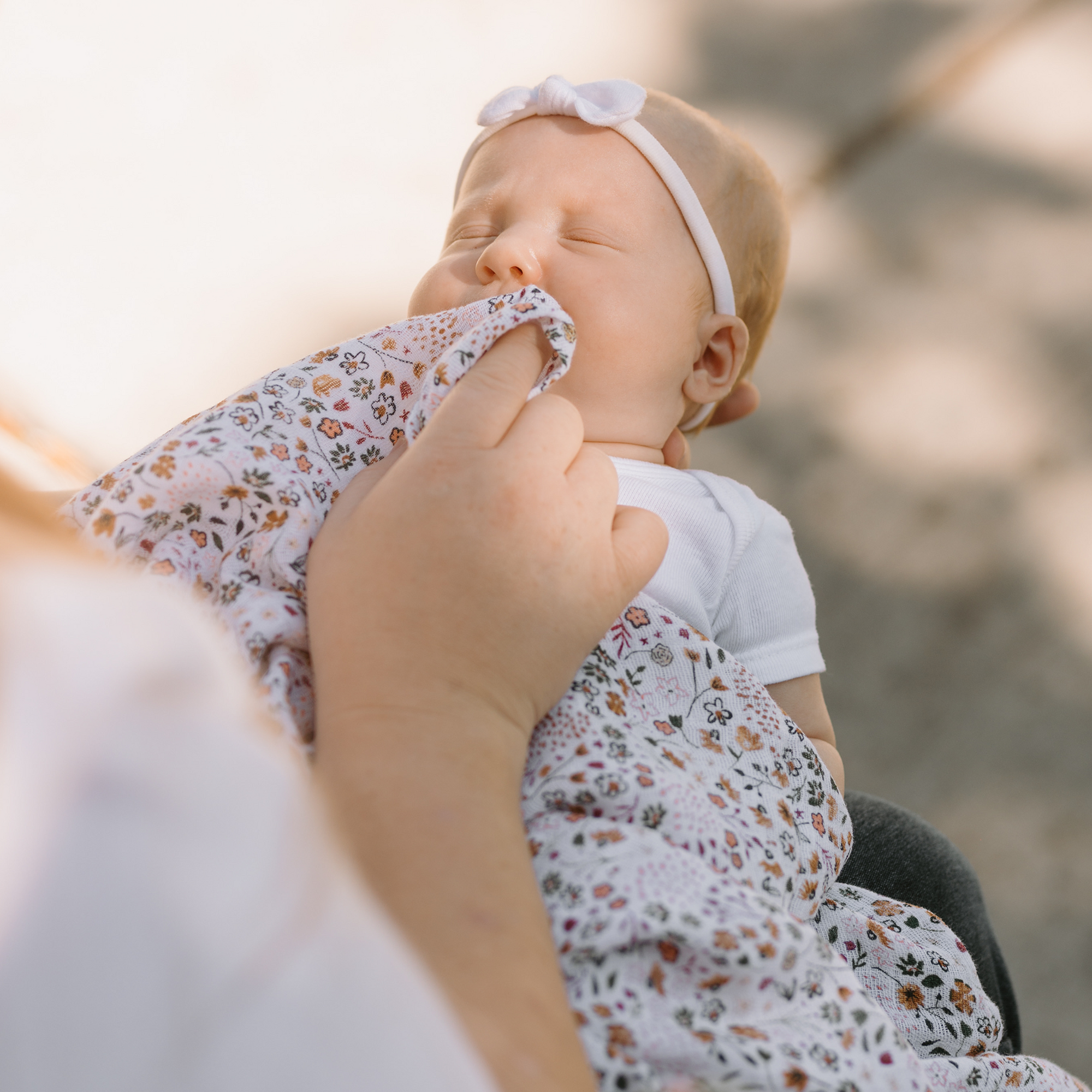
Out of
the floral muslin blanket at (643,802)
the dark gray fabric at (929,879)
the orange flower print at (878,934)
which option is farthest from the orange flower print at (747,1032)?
the dark gray fabric at (929,879)

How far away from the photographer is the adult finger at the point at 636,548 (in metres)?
0.55

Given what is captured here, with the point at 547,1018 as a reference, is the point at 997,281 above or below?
below

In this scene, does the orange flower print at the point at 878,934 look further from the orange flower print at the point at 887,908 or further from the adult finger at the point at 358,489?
the adult finger at the point at 358,489

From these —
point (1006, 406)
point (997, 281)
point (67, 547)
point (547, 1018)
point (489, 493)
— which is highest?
point (67, 547)

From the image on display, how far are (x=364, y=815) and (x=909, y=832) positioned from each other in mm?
604

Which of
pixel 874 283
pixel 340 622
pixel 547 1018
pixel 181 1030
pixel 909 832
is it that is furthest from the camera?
pixel 874 283

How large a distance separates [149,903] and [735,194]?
962 millimetres

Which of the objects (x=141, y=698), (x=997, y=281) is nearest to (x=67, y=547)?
(x=141, y=698)

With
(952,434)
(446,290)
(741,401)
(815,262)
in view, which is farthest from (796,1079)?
(815,262)

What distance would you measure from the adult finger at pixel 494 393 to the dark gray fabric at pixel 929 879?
20.5 inches

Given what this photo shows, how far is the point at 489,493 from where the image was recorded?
0.49 meters

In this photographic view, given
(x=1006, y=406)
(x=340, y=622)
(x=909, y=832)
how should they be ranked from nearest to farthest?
1. (x=340, y=622)
2. (x=909, y=832)
3. (x=1006, y=406)

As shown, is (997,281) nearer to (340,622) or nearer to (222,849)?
(340,622)

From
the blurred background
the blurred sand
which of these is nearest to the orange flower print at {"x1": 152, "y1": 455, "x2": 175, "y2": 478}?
the blurred background
